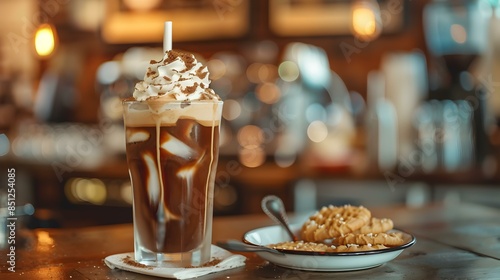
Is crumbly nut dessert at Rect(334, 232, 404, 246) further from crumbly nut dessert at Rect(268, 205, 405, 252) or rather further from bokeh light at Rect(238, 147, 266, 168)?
bokeh light at Rect(238, 147, 266, 168)

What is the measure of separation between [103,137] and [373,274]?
3.71 m

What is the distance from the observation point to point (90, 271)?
131 centimetres

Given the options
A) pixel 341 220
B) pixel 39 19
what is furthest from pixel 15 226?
pixel 39 19

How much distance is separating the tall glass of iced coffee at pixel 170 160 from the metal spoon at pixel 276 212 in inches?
7.7

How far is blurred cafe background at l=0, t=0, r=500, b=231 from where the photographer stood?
3.71m

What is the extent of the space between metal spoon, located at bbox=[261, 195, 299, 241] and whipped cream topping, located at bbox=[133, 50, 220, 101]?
0.95ft

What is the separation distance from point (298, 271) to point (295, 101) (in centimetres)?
290

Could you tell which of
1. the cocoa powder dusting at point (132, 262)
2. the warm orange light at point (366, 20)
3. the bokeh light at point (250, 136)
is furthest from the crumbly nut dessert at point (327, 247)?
the bokeh light at point (250, 136)

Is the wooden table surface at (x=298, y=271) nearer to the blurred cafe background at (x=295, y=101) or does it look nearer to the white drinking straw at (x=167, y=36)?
the white drinking straw at (x=167, y=36)

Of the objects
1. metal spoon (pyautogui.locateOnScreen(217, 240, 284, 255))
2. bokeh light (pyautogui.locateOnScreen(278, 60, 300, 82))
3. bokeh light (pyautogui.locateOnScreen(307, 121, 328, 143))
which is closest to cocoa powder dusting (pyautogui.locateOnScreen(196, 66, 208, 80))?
metal spoon (pyautogui.locateOnScreen(217, 240, 284, 255))

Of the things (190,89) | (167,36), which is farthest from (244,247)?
(167,36)

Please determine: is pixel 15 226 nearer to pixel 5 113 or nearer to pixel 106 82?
pixel 106 82

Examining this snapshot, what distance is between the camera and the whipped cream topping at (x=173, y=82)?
1332 mm

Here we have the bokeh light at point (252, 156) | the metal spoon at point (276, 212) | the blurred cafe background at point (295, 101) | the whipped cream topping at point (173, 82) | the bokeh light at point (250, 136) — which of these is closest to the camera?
the whipped cream topping at point (173, 82)
